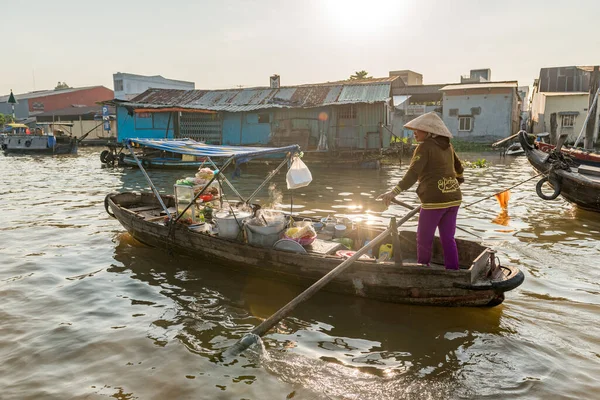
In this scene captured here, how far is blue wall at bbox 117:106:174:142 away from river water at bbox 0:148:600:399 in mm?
16313

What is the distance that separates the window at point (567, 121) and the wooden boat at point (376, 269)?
31096 millimetres

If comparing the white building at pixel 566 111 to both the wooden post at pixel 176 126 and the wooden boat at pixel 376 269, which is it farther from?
the wooden boat at pixel 376 269

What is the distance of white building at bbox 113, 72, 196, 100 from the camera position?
1751 inches

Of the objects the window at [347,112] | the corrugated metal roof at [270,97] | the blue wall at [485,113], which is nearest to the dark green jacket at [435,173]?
the corrugated metal roof at [270,97]

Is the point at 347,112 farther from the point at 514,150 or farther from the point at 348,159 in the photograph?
the point at 514,150

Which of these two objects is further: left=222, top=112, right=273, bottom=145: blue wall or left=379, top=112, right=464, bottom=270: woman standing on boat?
left=222, top=112, right=273, bottom=145: blue wall

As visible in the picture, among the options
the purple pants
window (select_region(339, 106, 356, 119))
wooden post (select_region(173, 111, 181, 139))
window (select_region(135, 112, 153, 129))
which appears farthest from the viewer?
window (select_region(135, 112, 153, 129))

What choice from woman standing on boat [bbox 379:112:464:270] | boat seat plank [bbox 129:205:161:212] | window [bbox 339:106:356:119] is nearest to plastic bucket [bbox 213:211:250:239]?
woman standing on boat [bbox 379:112:464:270]

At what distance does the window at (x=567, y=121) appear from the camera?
30734mm

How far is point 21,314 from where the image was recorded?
18.0 ft

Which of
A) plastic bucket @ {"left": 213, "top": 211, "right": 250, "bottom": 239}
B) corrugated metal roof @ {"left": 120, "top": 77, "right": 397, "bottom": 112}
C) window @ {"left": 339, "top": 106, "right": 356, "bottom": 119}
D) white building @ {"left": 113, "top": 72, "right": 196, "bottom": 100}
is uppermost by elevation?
white building @ {"left": 113, "top": 72, "right": 196, "bottom": 100}

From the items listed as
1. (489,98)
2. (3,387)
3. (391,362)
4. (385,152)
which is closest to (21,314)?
(3,387)

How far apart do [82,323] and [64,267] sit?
7.81 ft

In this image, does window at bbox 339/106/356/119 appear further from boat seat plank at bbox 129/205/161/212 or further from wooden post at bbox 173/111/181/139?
boat seat plank at bbox 129/205/161/212
